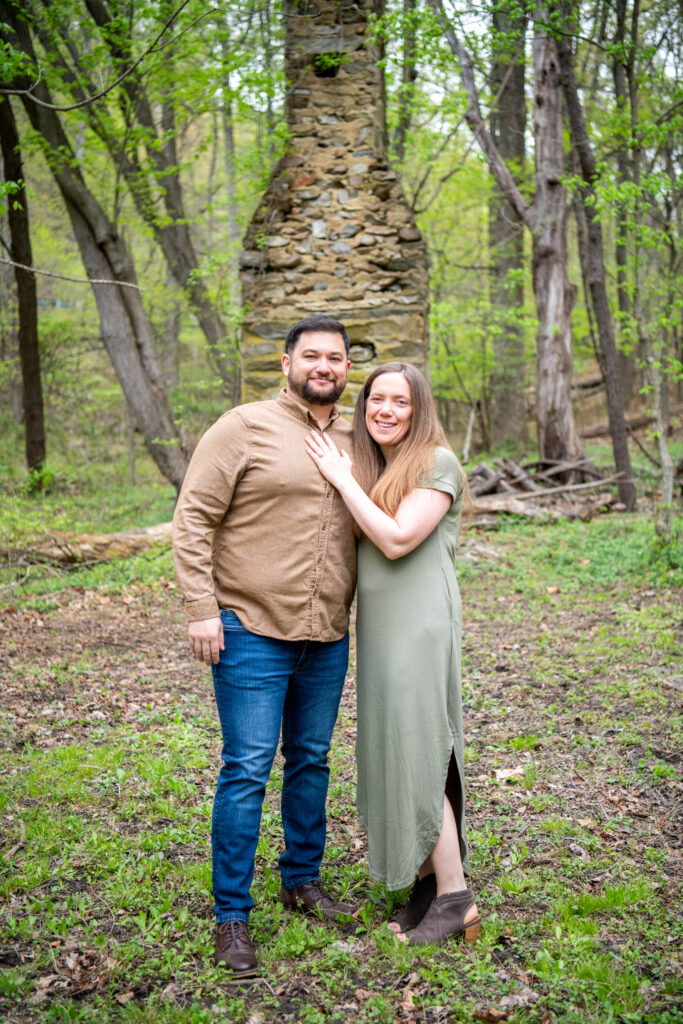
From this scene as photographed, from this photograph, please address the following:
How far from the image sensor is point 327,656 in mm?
2957

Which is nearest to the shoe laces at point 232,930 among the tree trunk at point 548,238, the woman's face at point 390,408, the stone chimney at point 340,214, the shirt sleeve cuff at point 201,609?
the shirt sleeve cuff at point 201,609

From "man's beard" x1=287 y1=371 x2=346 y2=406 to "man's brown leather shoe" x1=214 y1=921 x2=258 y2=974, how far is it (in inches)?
74.6

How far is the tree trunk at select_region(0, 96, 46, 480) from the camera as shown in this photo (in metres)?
8.70

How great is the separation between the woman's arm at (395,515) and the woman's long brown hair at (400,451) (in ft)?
0.17

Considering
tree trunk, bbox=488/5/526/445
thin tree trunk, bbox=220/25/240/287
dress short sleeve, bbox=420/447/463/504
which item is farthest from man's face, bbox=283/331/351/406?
tree trunk, bbox=488/5/526/445

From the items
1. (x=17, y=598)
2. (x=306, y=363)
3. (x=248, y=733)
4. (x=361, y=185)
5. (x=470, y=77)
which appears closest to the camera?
(x=248, y=733)

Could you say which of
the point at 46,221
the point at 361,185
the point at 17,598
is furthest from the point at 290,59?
the point at 46,221

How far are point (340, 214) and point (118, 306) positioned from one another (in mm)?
4273

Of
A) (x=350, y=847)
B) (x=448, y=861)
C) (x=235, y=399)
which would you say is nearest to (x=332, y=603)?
(x=448, y=861)

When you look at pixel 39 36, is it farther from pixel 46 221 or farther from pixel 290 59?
pixel 46 221

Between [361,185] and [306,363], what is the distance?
5.90m

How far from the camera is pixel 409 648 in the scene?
275 centimetres

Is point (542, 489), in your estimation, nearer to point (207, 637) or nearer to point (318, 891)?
point (318, 891)

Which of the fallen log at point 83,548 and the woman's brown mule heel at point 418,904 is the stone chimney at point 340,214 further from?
the woman's brown mule heel at point 418,904
